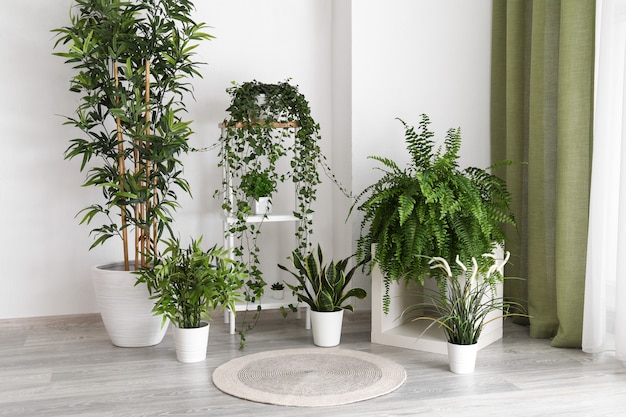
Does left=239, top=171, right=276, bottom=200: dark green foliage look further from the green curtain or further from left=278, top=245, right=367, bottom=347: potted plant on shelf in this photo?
the green curtain

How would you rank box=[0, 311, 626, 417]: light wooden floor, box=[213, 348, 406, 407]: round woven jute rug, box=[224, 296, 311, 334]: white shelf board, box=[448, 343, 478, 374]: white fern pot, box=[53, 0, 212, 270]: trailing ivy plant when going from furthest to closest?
box=[224, 296, 311, 334]: white shelf board < box=[53, 0, 212, 270]: trailing ivy plant < box=[448, 343, 478, 374]: white fern pot < box=[213, 348, 406, 407]: round woven jute rug < box=[0, 311, 626, 417]: light wooden floor

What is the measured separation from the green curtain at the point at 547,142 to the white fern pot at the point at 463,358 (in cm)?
61

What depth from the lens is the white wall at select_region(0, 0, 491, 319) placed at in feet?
11.1

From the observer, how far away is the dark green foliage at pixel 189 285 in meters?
2.79

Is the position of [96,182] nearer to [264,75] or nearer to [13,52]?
[13,52]

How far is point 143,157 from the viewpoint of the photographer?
3004mm

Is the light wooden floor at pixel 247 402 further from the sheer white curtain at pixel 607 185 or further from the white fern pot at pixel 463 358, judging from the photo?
the sheer white curtain at pixel 607 185

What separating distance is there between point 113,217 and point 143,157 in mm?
661

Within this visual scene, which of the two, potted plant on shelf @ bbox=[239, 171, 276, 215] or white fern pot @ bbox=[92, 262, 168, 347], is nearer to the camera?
white fern pot @ bbox=[92, 262, 168, 347]

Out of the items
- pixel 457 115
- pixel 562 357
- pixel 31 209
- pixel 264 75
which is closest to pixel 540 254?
pixel 562 357

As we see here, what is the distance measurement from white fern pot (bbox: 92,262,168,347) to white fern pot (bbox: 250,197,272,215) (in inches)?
27.8

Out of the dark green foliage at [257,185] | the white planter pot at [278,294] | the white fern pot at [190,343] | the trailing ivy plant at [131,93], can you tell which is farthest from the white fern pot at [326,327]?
the trailing ivy plant at [131,93]

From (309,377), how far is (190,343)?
570 mm

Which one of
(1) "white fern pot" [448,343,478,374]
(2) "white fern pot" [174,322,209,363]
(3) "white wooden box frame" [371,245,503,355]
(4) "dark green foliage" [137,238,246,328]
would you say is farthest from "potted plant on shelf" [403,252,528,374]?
(2) "white fern pot" [174,322,209,363]
